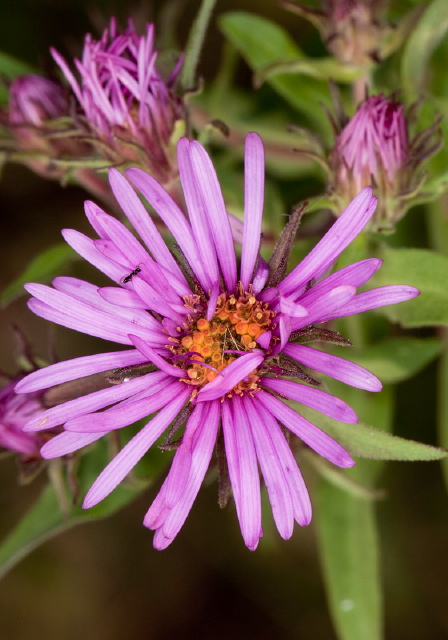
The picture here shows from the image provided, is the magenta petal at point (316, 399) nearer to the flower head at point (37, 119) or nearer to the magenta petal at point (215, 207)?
the magenta petal at point (215, 207)

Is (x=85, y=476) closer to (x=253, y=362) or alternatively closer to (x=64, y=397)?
(x=64, y=397)

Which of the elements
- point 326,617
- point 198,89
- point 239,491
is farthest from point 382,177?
point 326,617

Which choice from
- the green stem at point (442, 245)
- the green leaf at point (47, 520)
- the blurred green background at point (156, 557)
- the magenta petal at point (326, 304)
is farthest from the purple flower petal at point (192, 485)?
the blurred green background at point (156, 557)

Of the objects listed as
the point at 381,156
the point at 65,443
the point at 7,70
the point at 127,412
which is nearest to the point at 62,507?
the point at 65,443

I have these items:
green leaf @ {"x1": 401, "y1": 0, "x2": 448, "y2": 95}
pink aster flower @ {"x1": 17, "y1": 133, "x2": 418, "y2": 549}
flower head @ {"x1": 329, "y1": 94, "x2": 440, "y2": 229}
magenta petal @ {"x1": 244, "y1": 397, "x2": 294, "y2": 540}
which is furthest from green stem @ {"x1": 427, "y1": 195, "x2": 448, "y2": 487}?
magenta petal @ {"x1": 244, "y1": 397, "x2": 294, "y2": 540}

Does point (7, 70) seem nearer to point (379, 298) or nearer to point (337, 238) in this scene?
point (337, 238)

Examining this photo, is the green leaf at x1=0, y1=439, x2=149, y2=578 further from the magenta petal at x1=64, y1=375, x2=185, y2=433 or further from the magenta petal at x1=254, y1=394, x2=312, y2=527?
Result: the magenta petal at x1=254, y1=394, x2=312, y2=527
